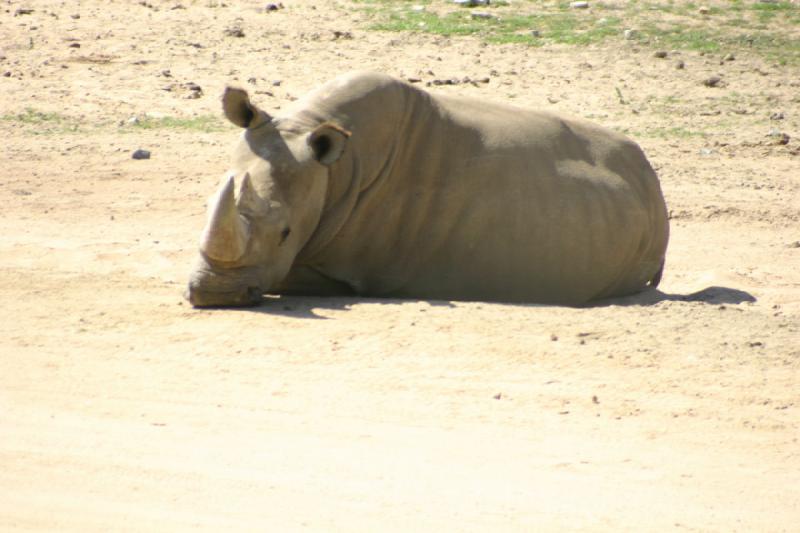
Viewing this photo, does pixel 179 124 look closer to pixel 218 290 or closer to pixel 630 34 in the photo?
pixel 630 34

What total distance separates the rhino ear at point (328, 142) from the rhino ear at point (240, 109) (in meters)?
0.33

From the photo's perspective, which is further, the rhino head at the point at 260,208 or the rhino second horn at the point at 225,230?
the rhino head at the point at 260,208

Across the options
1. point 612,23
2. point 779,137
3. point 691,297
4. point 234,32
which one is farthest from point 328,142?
point 612,23

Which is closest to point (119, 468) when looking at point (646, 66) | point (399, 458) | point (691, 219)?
point (399, 458)

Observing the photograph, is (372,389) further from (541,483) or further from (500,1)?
(500,1)

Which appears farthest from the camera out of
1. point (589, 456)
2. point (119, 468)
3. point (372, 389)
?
point (372, 389)

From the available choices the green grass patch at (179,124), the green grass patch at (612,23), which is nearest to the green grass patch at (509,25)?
the green grass patch at (612,23)

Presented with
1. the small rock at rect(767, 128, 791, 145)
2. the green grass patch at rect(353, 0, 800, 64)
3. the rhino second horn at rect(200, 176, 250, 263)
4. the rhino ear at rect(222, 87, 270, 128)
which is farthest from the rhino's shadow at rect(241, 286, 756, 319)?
the green grass patch at rect(353, 0, 800, 64)

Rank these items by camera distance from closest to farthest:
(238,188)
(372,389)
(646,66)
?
(372,389) < (238,188) < (646,66)

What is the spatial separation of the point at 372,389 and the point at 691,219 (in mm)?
6217

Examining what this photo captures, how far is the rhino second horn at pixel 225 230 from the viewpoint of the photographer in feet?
27.1

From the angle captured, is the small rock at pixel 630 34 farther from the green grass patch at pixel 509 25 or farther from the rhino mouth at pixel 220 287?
the rhino mouth at pixel 220 287

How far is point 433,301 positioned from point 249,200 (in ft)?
4.04

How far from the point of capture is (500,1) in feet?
62.9
